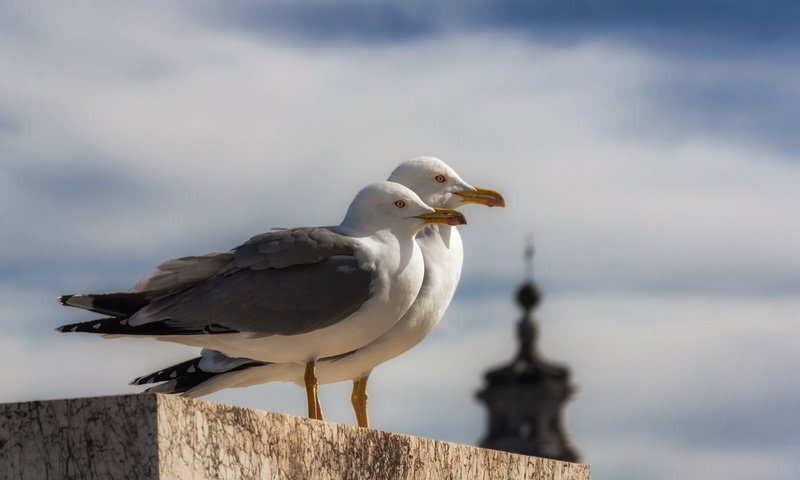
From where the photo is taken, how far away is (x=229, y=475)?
28.8ft

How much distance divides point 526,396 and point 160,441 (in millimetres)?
130876

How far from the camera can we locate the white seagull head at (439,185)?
38.7 feet

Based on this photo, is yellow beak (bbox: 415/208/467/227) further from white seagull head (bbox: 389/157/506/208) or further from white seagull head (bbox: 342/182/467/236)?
white seagull head (bbox: 389/157/506/208)

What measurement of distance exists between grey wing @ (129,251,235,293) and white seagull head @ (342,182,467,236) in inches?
30.8

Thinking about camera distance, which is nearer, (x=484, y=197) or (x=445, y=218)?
(x=445, y=218)

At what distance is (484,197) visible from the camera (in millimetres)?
11797

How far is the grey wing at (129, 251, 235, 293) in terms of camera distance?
10.7 metres

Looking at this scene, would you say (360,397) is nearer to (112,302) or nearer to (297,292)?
(297,292)

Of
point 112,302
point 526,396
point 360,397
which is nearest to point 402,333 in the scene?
point 360,397

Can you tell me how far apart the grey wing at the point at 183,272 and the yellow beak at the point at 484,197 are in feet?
5.74

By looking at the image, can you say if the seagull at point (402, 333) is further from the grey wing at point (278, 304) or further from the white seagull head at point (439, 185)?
the grey wing at point (278, 304)

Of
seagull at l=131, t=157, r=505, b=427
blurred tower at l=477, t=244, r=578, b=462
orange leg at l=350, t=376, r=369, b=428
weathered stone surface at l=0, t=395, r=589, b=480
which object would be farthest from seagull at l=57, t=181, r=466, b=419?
blurred tower at l=477, t=244, r=578, b=462

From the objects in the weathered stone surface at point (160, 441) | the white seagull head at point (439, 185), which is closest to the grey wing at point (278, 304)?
the weathered stone surface at point (160, 441)

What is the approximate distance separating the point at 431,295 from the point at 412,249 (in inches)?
23.4
